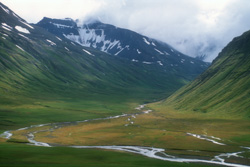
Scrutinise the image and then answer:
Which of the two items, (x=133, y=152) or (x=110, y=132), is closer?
(x=133, y=152)

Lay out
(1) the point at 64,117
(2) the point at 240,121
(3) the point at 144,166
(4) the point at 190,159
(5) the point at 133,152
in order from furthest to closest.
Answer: (1) the point at 64,117
(2) the point at 240,121
(5) the point at 133,152
(4) the point at 190,159
(3) the point at 144,166

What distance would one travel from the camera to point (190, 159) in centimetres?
8088

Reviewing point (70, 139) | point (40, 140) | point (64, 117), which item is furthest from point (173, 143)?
point (64, 117)

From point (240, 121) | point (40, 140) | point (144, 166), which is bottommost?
point (144, 166)

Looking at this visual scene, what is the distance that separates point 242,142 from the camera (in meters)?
103

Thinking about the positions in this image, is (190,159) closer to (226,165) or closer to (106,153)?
(226,165)

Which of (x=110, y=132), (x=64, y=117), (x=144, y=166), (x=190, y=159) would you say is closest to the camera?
(x=144, y=166)

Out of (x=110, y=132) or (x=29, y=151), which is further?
(x=110, y=132)

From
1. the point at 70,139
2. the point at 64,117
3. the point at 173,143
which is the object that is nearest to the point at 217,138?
the point at 173,143

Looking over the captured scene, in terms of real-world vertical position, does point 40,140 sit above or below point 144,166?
above

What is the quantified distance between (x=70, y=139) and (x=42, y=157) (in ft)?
151

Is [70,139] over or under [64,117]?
under

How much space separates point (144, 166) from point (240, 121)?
320 feet

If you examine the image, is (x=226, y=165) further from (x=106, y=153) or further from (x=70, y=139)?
Answer: (x=70, y=139)
